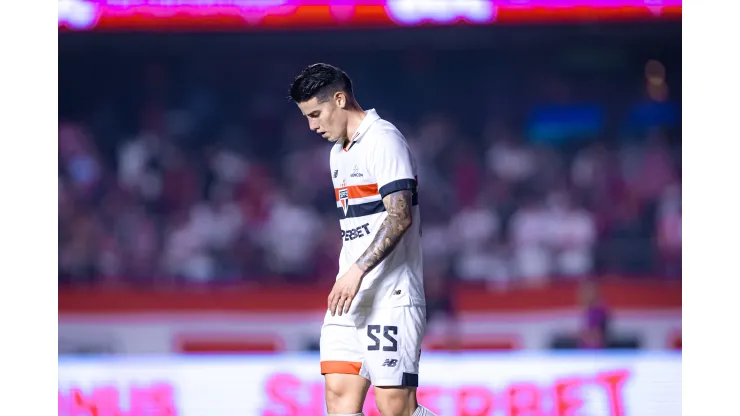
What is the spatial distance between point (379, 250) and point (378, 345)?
32cm

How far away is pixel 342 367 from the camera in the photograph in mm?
3242

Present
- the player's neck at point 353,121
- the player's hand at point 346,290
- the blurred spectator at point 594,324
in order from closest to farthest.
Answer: the player's hand at point 346,290 → the player's neck at point 353,121 → the blurred spectator at point 594,324

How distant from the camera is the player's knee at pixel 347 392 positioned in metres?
3.23

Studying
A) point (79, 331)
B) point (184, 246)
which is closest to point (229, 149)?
point (184, 246)

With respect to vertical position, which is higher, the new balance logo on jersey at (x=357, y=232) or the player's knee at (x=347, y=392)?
the new balance logo on jersey at (x=357, y=232)

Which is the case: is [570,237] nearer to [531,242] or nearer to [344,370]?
[531,242]

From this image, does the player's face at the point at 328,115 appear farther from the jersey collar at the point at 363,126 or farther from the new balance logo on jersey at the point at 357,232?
the new balance logo on jersey at the point at 357,232

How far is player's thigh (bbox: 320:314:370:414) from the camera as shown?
3.23 metres

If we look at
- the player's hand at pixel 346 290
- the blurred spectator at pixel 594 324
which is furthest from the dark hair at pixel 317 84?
the blurred spectator at pixel 594 324

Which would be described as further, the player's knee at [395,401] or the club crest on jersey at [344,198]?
the club crest on jersey at [344,198]

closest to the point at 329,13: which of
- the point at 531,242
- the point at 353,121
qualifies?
the point at 531,242

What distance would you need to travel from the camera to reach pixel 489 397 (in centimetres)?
542

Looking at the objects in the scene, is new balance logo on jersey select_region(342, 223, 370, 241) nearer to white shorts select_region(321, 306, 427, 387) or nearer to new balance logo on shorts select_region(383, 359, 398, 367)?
white shorts select_region(321, 306, 427, 387)
